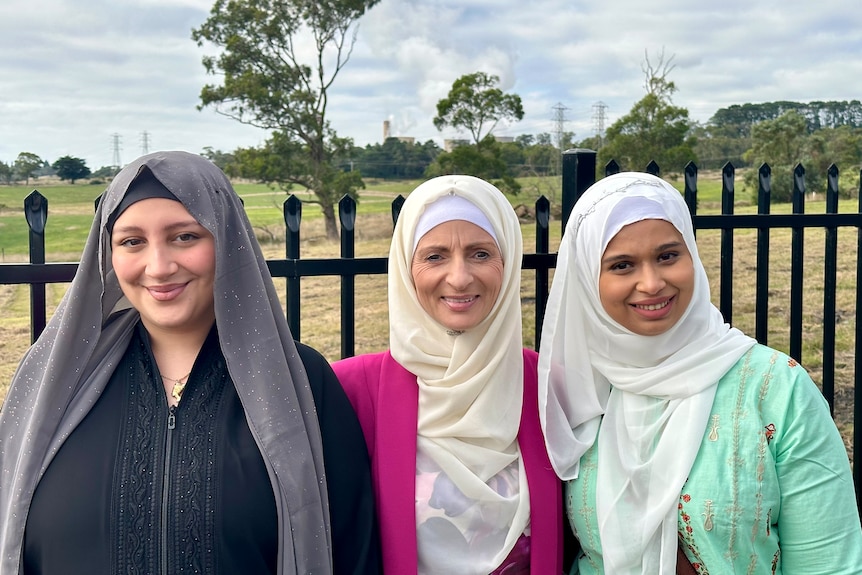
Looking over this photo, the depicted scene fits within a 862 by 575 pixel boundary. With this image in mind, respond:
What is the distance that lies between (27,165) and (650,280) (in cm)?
2008

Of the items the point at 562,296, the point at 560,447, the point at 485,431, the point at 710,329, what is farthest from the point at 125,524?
the point at 710,329

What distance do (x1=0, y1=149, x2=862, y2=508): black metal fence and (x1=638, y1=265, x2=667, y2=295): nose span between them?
70 centimetres

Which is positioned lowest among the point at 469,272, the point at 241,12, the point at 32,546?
the point at 32,546

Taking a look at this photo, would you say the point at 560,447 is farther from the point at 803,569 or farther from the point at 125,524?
the point at 125,524

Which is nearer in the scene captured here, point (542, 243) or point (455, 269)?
point (455, 269)

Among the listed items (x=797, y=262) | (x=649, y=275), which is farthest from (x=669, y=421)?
(x=797, y=262)

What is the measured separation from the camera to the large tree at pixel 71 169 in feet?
64.9

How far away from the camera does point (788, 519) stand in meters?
1.81

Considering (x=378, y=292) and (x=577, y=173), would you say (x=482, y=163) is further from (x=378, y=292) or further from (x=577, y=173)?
(x=577, y=173)

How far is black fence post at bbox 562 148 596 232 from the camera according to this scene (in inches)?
105

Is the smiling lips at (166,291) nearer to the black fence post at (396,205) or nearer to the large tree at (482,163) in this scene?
the black fence post at (396,205)

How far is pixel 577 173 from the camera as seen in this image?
8.76 feet

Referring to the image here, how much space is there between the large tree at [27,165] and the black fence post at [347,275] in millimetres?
18617

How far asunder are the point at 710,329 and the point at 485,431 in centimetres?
68
